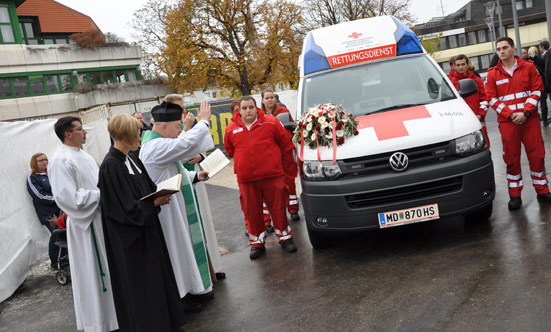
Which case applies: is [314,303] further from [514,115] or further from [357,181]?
[514,115]

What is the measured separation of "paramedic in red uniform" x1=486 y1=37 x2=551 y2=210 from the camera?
6340 millimetres

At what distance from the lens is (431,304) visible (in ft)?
13.8

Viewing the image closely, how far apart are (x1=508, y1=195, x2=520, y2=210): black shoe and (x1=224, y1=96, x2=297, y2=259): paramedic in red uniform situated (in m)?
2.73

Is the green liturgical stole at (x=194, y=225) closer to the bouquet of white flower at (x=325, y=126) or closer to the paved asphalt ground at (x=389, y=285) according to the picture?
the paved asphalt ground at (x=389, y=285)

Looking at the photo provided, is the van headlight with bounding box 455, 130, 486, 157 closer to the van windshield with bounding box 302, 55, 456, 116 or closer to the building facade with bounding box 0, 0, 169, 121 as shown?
the van windshield with bounding box 302, 55, 456, 116

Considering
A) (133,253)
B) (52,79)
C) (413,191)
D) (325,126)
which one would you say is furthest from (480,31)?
(133,253)

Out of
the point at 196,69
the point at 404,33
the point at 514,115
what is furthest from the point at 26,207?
the point at 196,69

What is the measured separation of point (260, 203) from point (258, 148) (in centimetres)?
70

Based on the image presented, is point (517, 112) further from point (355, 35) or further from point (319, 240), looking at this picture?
point (319, 240)

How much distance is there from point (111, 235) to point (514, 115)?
15.8ft

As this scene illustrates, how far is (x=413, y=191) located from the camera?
5.21 meters

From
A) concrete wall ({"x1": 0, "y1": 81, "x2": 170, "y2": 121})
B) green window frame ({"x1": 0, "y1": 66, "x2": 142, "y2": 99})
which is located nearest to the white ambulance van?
concrete wall ({"x1": 0, "y1": 81, "x2": 170, "y2": 121})

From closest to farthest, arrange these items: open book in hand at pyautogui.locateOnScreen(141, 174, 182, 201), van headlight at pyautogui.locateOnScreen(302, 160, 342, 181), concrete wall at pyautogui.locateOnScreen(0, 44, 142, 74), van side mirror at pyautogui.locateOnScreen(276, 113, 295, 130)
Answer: open book in hand at pyautogui.locateOnScreen(141, 174, 182, 201) → van headlight at pyautogui.locateOnScreen(302, 160, 342, 181) → van side mirror at pyautogui.locateOnScreen(276, 113, 295, 130) → concrete wall at pyautogui.locateOnScreen(0, 44, 142, 74)

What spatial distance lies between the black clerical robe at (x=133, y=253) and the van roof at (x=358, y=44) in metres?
3.36
